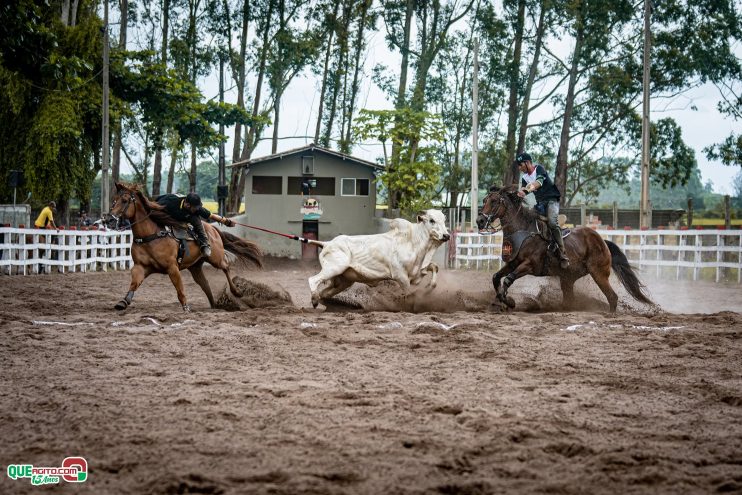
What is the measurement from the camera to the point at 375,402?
5664 millimetres

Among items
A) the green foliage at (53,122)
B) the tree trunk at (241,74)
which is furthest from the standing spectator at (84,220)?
the tree trunk at (241,74)

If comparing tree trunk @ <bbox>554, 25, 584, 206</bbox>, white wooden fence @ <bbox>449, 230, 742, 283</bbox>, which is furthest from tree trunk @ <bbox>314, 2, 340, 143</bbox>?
white wooden fence @ <bbox>449, 230, 742, 283</bbox>

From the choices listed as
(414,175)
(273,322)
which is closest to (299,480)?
(273,322)

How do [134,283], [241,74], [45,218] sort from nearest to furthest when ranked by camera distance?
[134,283]
[45,218]
[241,74]

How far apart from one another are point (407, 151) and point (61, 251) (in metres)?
19.2

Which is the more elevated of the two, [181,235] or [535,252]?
[181,235]

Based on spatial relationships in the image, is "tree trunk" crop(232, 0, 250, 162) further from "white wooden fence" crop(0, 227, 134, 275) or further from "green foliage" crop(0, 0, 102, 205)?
"white wooden fence" crop(0, 227, 134, 275)

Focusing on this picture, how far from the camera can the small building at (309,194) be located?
3891 cm

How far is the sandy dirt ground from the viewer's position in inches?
161

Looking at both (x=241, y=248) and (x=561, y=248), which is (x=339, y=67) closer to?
(x=241, y=248)

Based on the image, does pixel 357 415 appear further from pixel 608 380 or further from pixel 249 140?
pixel 249 140

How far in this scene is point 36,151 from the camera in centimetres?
2831

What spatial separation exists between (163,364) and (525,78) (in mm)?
38075

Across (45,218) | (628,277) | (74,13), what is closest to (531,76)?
(74,13)
